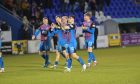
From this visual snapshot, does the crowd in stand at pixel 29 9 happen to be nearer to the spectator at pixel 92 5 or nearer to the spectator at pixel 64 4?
the spectator at pixel 64 4

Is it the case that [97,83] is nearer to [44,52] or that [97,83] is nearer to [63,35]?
[63,35]

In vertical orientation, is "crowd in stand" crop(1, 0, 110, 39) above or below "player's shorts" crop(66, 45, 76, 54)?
above

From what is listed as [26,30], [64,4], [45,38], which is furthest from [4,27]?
[45,38]

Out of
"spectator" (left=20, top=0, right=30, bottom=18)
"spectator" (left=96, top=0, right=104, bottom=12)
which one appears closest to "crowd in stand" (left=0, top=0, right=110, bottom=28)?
"spectator" (left=20, top=0, right=30, bottom=18)

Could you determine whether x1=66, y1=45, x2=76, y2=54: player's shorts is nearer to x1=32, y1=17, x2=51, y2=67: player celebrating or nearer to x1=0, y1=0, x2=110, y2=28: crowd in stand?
x1=32, y1=17, x2=51, y2=67: player celebrating

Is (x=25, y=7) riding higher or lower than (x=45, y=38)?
higher

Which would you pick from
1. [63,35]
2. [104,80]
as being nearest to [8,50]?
[63,35]

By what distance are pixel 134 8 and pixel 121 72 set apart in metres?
27.8

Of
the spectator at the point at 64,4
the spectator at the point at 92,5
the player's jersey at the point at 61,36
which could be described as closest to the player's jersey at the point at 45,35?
the player's jersey at the point at 61,36

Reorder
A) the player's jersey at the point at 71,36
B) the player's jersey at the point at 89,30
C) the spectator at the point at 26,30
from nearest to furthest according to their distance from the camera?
1. the player's jersey at the point at 71,36
2. the player's jersey at the point at 89,30
3. the spectator at the point at 26,30

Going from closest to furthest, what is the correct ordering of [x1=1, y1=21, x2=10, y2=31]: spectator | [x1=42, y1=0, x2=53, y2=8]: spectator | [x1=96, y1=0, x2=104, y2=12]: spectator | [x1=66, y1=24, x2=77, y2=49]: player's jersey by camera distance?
[x1=66, y1=24, x2=77, y2=49]: player's jersey, [x1=1, y1=21, x2=10, y2=31]: spectator, [x1=42, y1=0, x2=53, y2=8]: spectator, [x1=96, y1=0, x2=104, y2=12]: spectator

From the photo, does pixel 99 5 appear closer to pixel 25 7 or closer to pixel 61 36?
pixel 25 7

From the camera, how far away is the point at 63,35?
18.1m

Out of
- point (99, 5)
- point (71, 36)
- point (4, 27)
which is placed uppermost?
point (99, 5)
